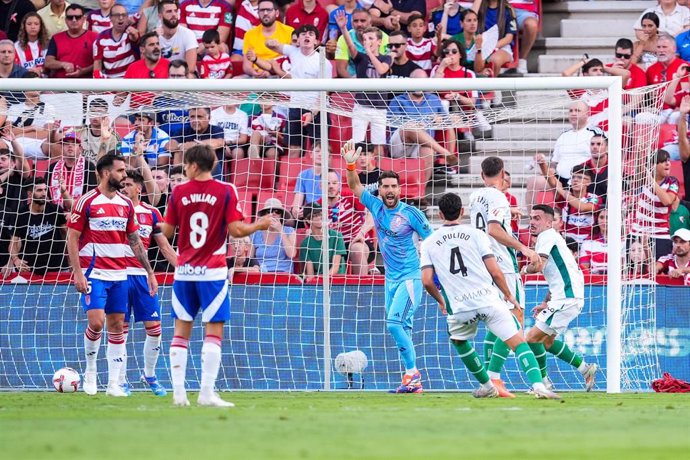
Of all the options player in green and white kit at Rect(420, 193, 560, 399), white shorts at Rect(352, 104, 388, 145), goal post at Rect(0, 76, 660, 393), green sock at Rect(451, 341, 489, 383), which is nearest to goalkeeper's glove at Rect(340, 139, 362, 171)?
goal post at Rect(0, 76, 660, 393)

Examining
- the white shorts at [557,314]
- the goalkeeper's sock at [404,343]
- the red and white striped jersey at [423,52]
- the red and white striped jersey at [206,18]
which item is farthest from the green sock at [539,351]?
the red and white striped jersey at [206,18]

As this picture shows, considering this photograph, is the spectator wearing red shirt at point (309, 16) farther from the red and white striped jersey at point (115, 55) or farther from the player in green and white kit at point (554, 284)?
the player in green and white kit at point (554, 284)

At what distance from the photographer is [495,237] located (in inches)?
535

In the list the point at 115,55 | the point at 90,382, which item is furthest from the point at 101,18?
the point at 90,382

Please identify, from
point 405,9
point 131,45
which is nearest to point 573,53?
point 405,9

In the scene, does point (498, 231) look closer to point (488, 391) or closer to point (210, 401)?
point (488, 391)

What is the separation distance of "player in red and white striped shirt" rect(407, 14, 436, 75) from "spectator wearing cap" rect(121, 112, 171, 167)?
15.6 ft

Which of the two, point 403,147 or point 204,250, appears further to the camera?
point 403,147

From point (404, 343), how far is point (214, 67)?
23.6ft

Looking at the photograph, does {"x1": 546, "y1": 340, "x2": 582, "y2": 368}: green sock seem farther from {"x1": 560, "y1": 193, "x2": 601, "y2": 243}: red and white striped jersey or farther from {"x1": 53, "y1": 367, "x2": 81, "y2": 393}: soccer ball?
{"x1": 53, "y1": 367, "x2": 81, "y2": 393}: soccer ball

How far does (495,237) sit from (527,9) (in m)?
9.01

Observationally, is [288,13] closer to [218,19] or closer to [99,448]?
[218,19]

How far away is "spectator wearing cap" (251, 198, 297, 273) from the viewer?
651 inches

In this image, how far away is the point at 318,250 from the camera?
16.3m
